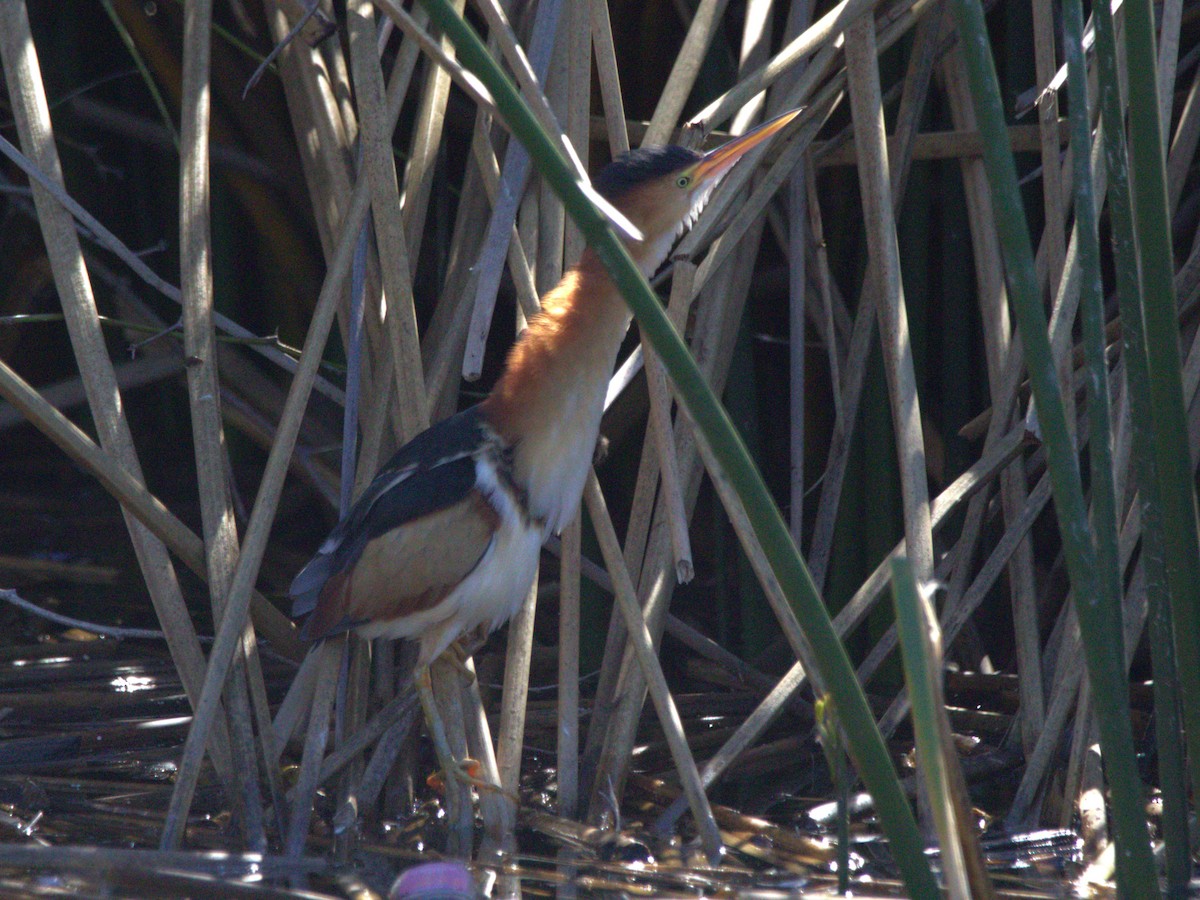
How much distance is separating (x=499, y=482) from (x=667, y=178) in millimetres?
539

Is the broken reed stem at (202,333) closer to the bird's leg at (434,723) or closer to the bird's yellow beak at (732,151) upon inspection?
the bird's leg at (434,723)

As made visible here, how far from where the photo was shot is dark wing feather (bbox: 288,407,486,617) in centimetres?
204

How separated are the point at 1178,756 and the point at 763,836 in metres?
0.67

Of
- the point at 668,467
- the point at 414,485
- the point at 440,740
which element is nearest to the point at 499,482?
the point at 414,485

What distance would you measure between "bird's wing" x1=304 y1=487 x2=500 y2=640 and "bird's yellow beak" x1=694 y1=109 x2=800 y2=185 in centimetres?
61

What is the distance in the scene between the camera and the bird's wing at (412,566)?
2.04 metres

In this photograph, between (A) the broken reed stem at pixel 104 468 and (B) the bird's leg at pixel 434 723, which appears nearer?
(A) the broken reed stem at pixel 104 468

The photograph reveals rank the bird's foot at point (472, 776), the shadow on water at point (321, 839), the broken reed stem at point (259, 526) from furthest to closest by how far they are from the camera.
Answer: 1. the bird's foot at point (472, 776)
2. the broken reed stem at point (259, 526)
3. the shadow on water at point (321, 839)

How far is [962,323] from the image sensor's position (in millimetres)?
2658

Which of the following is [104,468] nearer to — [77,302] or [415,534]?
[77,302]

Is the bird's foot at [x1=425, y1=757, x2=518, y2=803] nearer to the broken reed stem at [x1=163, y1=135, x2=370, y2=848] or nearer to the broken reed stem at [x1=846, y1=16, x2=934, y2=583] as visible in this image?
the broken reed stem at [x1=163, y1=135, x2=370, y2=848]

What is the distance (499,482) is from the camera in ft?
6.90

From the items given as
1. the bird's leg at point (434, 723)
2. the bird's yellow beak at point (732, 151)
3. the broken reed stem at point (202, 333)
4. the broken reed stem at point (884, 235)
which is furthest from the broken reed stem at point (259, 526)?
the broken reed stem at point (884, 235)

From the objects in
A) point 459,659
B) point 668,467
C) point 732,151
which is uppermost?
point 732,151
